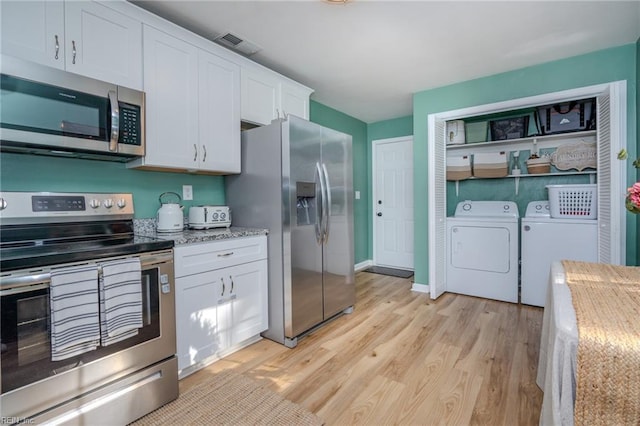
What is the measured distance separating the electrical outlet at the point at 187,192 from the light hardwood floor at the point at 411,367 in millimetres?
1315

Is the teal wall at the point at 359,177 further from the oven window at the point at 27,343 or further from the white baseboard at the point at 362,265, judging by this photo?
the oven window at the point at 27,343

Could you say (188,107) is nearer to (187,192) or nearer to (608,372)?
(187,192)

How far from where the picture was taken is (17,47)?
1.43 meters

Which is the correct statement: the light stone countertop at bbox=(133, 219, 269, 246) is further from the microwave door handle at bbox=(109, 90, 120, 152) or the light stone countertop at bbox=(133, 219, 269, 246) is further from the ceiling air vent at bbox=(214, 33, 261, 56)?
the ceiling air vent at bbox=(214, 33, 261, 56)

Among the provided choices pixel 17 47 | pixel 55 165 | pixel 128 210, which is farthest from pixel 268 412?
pixel 17 47

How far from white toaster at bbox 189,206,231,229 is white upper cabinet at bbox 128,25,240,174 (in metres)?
0.32

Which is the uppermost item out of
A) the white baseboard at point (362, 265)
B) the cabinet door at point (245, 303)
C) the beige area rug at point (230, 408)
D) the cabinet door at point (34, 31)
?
the cabinet door at point (34, 31)

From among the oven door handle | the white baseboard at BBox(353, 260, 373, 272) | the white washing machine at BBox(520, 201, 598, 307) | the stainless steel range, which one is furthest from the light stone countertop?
the white washing machine at BBox(520, 201, 598, 307)

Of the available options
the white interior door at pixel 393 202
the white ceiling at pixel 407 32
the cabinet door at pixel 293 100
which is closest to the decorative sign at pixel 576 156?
the white ceiling at pixel 407 32

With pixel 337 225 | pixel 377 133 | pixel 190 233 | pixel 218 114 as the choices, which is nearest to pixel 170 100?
pixel 218 114

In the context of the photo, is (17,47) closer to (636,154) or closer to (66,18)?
(66,18)

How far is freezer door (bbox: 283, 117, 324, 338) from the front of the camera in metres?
2.29

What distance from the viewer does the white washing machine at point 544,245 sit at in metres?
2.81

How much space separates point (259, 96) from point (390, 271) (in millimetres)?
3235
